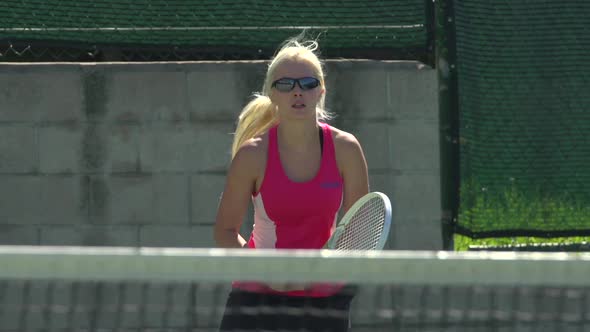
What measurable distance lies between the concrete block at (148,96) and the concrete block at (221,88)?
0.05 meters

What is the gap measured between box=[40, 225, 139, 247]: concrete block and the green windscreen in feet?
5.36

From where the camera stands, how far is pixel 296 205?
4.78 metres

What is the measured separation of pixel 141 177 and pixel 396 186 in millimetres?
1251

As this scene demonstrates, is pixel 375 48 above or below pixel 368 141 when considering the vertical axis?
above

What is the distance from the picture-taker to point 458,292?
661 cm

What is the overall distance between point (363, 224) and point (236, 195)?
1.58ft

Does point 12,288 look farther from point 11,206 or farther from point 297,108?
point 297,108

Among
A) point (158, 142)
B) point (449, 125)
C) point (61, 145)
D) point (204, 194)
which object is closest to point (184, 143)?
point (158, 142)

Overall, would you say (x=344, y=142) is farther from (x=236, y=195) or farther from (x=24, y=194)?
(x=24, y=194)

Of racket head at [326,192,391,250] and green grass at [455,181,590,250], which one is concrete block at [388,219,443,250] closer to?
green grass at [455,181,590,250]

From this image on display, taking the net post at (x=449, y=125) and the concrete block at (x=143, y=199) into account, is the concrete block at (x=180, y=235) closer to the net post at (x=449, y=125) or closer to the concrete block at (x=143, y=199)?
the concrete block at (x=143, y=199)

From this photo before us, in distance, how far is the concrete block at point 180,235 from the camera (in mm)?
6617

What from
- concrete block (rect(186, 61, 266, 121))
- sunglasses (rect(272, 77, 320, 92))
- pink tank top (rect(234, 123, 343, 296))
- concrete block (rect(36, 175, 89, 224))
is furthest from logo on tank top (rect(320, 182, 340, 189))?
concrete block (rect(36, 175, 89, 224))

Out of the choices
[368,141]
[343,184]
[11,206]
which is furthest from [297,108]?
[11,206]
